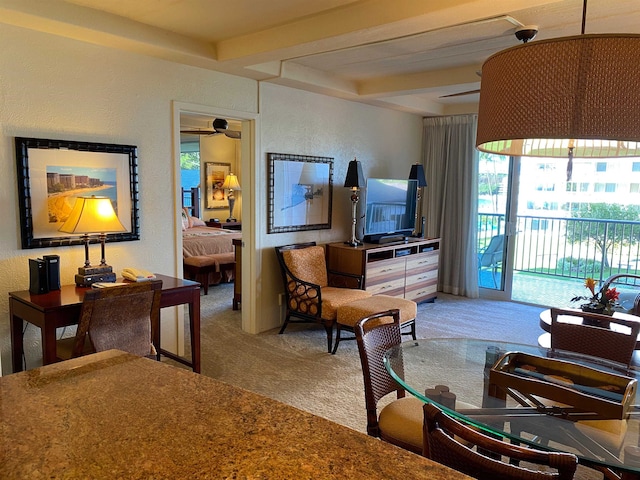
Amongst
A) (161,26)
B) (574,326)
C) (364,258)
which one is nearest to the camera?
(574,326)

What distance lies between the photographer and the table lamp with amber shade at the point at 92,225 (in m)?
2.94

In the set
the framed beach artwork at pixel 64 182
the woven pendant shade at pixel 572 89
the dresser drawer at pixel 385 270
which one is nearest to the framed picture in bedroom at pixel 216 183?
the dresser drawer at pixel 385 270

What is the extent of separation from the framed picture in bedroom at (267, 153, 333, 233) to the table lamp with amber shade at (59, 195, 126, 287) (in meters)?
1.70

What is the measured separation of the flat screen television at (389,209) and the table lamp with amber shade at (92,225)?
9.68ft

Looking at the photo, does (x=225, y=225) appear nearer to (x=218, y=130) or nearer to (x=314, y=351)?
(x=218, y=130)

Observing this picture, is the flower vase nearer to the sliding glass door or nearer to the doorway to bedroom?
the sliding glass door

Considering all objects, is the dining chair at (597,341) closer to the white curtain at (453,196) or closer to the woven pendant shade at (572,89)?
the woven pendant shade at (572,89)

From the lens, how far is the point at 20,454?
1006mm

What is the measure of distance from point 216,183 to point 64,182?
6.67 metres

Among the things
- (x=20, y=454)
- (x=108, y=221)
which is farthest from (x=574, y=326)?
(x=108, y=221)

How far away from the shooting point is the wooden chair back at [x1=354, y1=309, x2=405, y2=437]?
7.16ft

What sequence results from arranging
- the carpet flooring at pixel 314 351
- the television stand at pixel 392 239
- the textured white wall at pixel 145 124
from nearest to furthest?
the textured white wall at pixel 145 124 → the carpet flooring at pixel 314 351 → the television stand at pixel 392 239

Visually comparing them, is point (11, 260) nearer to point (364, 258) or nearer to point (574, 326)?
point (364, 258)

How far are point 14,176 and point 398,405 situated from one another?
8.66 ft
